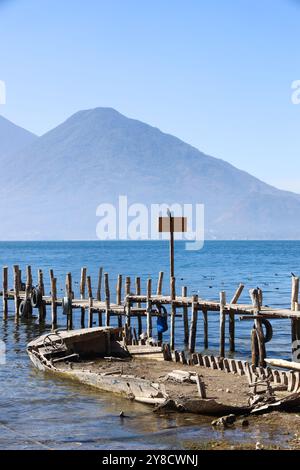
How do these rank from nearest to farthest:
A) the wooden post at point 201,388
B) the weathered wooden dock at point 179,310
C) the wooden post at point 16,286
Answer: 1. the wooden post at point 201,388
2. the weathered wooden dock at point 179,310
3. the wooden post at point 16,286

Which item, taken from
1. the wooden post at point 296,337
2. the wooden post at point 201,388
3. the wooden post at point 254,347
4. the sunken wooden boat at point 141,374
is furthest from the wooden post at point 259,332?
the wooden post at point 201,388

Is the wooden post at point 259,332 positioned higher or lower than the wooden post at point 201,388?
higher

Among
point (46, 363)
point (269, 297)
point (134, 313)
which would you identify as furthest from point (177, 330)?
point (269, 297)

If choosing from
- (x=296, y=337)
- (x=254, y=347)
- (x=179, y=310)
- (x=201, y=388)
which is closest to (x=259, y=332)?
(x=254, y=347)

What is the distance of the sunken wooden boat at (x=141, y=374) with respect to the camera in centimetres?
2086

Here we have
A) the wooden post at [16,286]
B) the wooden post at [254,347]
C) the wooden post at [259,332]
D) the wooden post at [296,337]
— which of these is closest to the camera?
the wooden post at [259,332]

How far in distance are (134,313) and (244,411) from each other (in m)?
15.6

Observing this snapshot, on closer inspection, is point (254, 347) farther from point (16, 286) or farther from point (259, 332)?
point (16, 286)

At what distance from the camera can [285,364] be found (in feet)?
69.6

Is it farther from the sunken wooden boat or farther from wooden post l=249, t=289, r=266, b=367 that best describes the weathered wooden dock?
the sunken wooden boat

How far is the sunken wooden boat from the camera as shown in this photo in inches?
821

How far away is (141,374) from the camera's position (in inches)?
983

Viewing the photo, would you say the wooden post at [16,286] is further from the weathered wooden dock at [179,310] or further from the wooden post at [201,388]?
the wooden post at [201,388]

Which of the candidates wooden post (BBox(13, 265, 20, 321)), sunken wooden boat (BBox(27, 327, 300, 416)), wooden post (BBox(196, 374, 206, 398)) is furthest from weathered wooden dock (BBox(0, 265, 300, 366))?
wooden post (BBox(196, 374, 206, 398))
